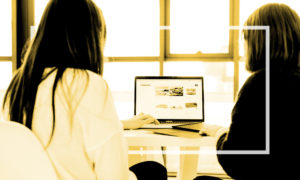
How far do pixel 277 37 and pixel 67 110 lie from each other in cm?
72

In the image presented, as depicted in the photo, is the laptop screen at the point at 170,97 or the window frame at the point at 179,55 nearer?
the laptop screen at the point at 170,97

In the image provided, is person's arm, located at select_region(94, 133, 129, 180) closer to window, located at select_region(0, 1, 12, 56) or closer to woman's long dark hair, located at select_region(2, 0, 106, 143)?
woman's long dark hair, located at select_region(2, 0, 106, 143)

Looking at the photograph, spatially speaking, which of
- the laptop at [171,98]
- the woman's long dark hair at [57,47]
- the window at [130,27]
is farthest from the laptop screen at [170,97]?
the window at [130,27]

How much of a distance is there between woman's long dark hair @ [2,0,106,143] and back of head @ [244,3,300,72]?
21.8 inches

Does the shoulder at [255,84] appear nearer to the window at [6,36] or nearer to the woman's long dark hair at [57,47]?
the woman's long dark hair at [57,47]

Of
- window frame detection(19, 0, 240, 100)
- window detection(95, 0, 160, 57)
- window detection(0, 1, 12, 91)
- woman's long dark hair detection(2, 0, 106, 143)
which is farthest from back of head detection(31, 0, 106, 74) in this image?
window detection(0, 1, 12, 91)

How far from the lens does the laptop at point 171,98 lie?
1.90 meters

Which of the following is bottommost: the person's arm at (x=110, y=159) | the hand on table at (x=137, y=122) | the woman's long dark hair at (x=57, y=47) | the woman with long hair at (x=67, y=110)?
the hand on table at (x=137, y=122)

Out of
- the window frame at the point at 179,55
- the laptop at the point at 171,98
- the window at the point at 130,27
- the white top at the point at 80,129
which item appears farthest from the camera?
the window at the point at 130,27

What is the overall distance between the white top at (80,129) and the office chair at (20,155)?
146 millimetres

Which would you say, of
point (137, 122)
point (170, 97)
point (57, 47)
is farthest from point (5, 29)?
point (57, 47)

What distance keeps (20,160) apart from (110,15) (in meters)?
2.80

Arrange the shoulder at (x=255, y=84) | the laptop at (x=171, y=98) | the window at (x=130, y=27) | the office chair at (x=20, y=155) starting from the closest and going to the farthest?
the office chair at (x=20, y=155), the shoulder at (x=255, y=84), the laptop at (x=171, y=98), the window at (x=130, y=27)

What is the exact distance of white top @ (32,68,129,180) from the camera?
777 mm
